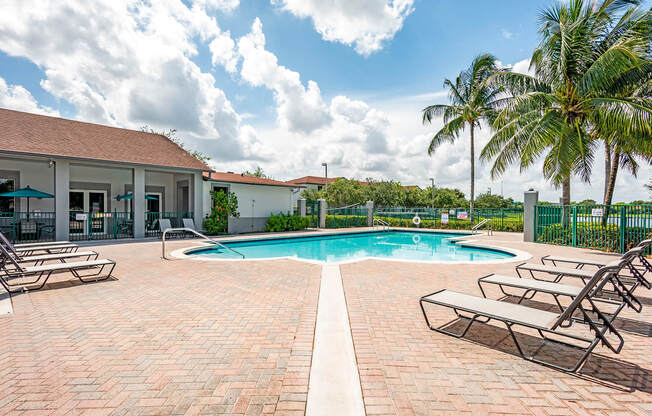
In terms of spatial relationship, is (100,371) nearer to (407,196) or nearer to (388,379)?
(388,379)

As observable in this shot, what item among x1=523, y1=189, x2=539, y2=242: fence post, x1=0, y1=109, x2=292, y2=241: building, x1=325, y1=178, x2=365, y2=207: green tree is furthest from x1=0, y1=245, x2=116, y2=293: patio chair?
x1=325, y1=178, x2=365, y2=207: green tree

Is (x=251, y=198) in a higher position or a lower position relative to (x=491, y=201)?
lower

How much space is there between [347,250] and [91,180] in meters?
15.2

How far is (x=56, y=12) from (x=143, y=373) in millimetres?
12686

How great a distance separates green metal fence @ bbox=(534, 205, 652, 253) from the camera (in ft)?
34.1

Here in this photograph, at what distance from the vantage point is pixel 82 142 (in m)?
14.7

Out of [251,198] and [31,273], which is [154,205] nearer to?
[251,198]

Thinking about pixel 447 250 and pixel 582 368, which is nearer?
pixel 582 368

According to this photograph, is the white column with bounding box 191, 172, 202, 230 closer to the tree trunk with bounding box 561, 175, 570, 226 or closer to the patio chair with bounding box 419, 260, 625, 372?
the patio chair with bounding box 419, 260, 625, 372

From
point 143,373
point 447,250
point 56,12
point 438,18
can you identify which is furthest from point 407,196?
point 143,373

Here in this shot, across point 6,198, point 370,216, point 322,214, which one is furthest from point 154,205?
point 370,216

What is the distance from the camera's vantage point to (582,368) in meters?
2.95

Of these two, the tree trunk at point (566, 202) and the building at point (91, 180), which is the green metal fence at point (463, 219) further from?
the building at point (91, 180)

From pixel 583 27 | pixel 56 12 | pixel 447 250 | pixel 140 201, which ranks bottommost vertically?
pixel 447 250
